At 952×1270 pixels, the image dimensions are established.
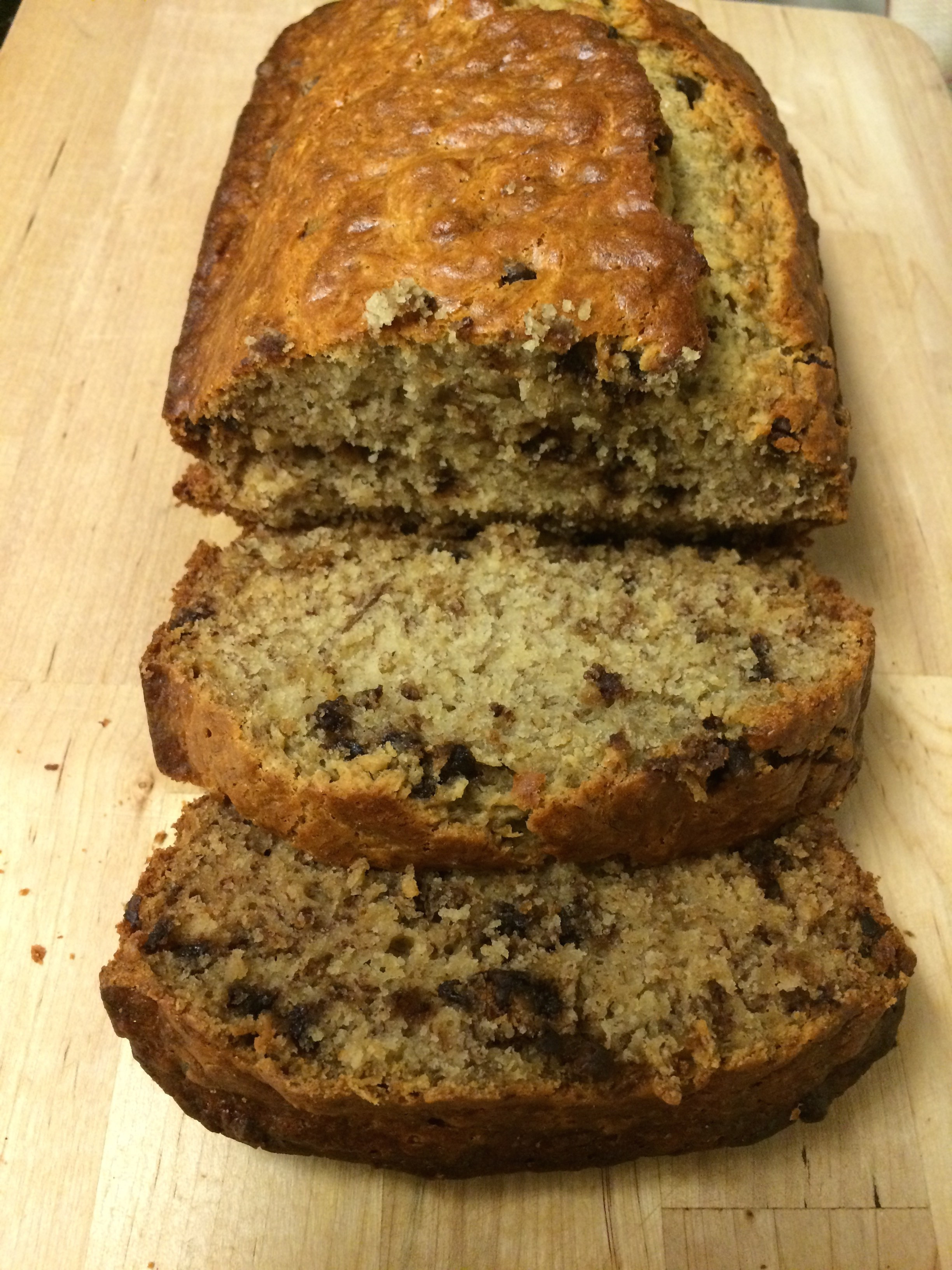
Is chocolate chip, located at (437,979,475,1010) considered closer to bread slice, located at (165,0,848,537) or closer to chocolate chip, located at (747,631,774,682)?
chocolate chip, located at (747,631,774,682)

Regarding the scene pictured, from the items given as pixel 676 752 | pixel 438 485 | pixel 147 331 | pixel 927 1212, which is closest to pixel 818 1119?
pixel 927 1212

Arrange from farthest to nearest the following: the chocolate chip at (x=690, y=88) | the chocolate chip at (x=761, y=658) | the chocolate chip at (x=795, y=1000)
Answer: the chocolate chip at (x=690, y=88) < the chocolate chip at (x=761, y=658) < the chocolate chip at (x=795, y=1000)

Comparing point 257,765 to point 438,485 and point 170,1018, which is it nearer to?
point 170,1018

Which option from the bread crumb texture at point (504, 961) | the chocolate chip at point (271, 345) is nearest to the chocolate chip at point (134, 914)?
the bread crumb texture at point (504, 961)

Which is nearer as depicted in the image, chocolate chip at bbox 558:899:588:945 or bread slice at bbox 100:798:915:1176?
bread slice at bbox 100:798:915:1176

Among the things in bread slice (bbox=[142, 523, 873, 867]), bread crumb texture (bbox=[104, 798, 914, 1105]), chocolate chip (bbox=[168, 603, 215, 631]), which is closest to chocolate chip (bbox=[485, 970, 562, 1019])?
bread crumb texture (bbox=[104, 798, 914, 1105])

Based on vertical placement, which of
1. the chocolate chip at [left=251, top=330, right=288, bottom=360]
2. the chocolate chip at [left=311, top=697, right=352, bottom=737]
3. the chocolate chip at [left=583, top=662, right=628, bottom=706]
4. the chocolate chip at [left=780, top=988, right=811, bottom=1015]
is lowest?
the chocolate chip at [left=780, top=988, right=811, bottom=1015]

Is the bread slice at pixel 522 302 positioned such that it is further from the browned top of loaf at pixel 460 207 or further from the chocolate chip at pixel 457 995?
the chocolate chip at pixel 457 995

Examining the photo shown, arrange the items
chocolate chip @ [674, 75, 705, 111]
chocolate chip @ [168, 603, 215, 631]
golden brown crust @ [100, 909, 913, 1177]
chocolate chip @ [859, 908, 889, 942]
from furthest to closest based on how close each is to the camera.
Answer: chocolate chip @ [674, 75, 705, 111] < chocolate chip @ [168, 603, 215, 631] < chocolate chip @ [859, 908, 889, 942] < golden brown crust @ [100, 909, 913, 1177]

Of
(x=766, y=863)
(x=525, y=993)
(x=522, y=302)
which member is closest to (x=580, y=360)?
(x=522, y=302)
